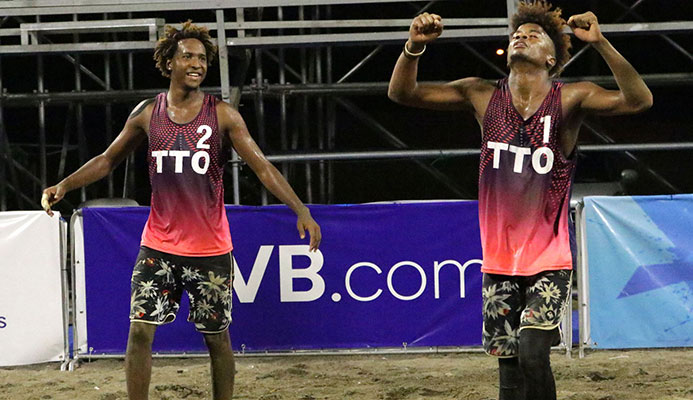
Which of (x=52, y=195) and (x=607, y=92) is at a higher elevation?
(x=607, y=92)

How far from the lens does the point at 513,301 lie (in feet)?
13.6

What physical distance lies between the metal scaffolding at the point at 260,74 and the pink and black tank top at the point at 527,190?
4952mm

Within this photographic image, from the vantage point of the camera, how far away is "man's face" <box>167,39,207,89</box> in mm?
4969

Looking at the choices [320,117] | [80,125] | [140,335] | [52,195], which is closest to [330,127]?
[320,117]

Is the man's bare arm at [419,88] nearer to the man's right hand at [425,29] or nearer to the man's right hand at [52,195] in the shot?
the man's right hand at [425,29]

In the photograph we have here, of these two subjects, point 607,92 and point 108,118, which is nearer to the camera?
point 607,92

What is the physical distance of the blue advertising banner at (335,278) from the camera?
7332 millimetres

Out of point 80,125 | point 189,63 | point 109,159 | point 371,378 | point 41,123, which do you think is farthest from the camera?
point 80,125

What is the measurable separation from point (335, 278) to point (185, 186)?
2695mm

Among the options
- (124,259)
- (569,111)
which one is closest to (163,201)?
(569,111)

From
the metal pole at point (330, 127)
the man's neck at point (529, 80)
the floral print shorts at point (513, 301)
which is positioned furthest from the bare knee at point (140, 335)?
the metal pole at point (330, 127)

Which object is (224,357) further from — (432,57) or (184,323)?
(432,57)

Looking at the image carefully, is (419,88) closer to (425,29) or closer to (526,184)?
(425,29)

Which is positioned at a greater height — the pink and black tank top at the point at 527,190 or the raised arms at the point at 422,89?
the raised arms at the point at 422,89
